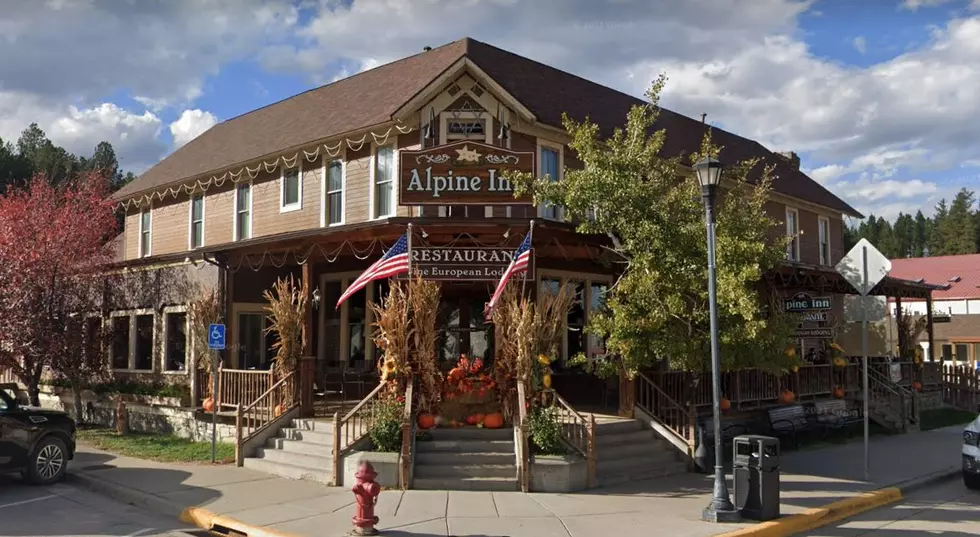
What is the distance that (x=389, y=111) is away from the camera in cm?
1758

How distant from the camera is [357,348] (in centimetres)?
1923

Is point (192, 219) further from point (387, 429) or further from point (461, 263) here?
point (387, 429)

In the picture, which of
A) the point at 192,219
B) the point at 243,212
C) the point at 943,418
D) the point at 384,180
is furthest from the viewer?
the point at 192,219

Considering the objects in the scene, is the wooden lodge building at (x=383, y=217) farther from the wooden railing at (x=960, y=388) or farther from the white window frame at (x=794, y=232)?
the wooden railing at (x=960, y=388)

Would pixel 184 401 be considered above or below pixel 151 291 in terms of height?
below

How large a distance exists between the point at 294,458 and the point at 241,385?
291 centimetres

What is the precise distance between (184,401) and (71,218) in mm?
5833

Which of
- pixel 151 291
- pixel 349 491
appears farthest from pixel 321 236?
pixel 151 291

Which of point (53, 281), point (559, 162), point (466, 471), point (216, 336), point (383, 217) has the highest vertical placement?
point (559, 162)

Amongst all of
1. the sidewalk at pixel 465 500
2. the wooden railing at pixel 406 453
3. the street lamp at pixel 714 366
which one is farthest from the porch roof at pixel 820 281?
the wooden railing at pixel 406 453

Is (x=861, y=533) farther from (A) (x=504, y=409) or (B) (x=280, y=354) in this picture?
(B) (x=280, y=354)

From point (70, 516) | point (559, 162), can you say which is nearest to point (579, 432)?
point (70, 516)

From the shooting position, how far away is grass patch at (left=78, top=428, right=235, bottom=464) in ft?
47.9

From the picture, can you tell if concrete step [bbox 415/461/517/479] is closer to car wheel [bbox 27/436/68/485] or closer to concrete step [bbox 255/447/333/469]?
concrete step [bbox 255/447/333/469]
